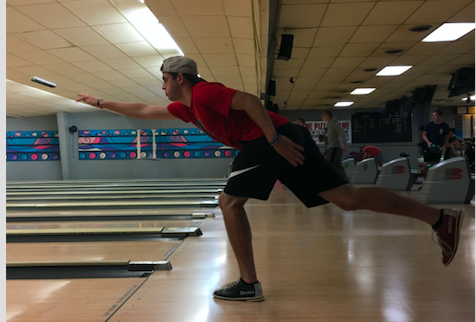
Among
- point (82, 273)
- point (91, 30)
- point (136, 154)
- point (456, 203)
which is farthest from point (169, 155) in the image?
point (82, 273)

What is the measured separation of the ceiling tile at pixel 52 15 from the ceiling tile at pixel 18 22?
10 centimetres

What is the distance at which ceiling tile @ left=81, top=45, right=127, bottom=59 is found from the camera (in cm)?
595

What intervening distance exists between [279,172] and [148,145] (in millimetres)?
12464

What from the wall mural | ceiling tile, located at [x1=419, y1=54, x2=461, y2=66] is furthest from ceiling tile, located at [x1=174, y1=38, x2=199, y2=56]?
the wall mural

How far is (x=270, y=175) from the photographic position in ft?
4.97

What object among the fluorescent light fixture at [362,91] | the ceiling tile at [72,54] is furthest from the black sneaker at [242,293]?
the fluorescent light fixture at [362,91]

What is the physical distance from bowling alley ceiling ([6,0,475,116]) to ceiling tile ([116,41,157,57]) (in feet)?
0.05

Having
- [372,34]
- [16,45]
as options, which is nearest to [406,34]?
[372,34]

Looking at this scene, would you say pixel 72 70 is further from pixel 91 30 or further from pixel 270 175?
pixel 270 175

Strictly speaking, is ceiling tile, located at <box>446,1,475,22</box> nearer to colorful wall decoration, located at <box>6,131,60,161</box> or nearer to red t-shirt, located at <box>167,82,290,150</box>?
red t-shirt, located at <box>167,82,290,150</box>

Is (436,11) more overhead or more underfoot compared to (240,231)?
more overhead

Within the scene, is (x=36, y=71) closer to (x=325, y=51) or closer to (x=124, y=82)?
(x=124, y=82)

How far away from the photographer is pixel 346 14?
16.3 feet

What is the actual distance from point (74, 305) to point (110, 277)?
40cm
